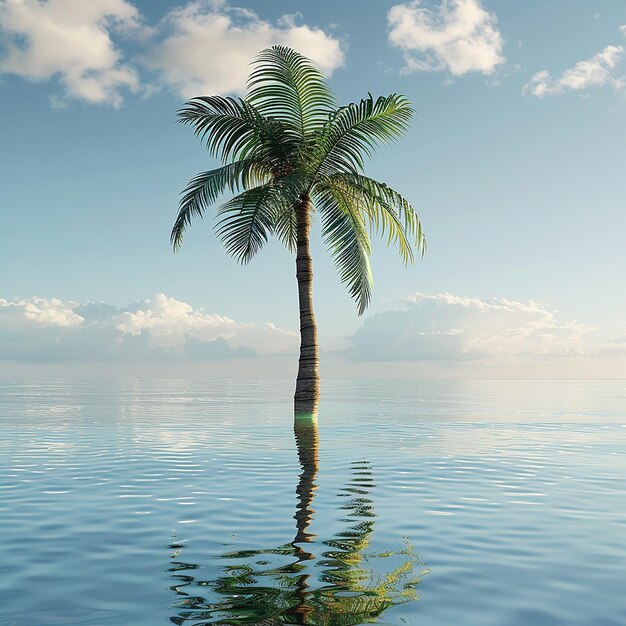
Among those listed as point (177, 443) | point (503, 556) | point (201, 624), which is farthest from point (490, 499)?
point (177, 443)

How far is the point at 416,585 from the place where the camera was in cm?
608

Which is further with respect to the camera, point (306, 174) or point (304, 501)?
point (306, 174)

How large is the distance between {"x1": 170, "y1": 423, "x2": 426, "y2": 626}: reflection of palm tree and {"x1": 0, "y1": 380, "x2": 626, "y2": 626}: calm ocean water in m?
0.02

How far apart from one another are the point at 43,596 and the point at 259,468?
820cm

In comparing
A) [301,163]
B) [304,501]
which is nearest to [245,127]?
[301,163]

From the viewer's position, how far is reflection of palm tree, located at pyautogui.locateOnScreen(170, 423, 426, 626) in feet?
17.1

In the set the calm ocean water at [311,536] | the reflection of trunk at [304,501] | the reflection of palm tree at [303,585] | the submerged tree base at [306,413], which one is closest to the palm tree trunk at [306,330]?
the submerged tree base at [306,413]

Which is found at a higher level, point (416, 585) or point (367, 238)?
point (367, 238)

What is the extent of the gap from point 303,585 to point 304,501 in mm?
4324

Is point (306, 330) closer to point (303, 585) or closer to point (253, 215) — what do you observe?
point (253, 215)

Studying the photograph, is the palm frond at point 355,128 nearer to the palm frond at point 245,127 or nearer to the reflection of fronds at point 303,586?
the palm frond at point 245,127

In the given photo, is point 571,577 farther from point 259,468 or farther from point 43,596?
point 259,468

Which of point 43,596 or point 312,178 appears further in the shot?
point 312,178

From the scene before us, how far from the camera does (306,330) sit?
23.8 m
